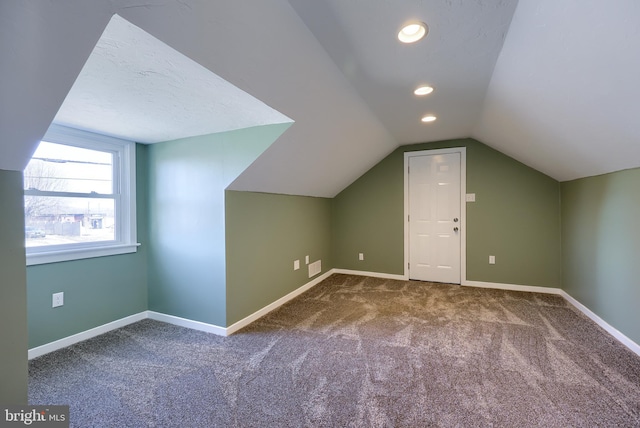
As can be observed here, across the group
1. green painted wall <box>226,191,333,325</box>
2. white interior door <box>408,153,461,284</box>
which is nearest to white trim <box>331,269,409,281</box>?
white interior door <box>408,153,461,284</box>

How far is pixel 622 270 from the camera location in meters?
2.26

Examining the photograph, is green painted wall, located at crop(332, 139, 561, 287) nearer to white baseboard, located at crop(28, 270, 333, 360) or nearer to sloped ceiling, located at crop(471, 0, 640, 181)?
sloped ceiling, located at crop(471, 0, 640, 181)

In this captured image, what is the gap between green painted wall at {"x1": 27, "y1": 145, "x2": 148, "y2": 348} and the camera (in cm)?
213

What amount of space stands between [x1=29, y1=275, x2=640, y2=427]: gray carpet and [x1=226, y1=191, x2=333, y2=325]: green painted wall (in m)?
0.34

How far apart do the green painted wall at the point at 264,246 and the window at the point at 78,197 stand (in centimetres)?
120

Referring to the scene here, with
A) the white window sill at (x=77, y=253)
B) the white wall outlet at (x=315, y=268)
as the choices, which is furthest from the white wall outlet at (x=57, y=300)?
the white wall outlet at (x=315, y=268)

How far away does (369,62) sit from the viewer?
69.6 inches

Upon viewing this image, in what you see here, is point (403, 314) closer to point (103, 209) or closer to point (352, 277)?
point (352, 277)

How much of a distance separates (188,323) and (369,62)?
9.39 ft

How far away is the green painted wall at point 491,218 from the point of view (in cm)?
356

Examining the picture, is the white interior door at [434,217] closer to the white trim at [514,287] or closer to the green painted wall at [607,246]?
the white trim at [514,287]

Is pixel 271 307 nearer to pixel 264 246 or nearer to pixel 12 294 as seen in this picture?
pixel 264 246

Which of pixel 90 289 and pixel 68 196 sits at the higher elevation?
pixel 68 196

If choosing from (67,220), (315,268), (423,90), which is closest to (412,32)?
(423,90)
